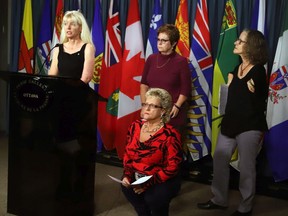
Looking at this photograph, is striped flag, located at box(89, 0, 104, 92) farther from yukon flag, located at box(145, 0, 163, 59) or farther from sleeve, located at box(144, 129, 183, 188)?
sleeve, located at box(144, 129, 183, 188)

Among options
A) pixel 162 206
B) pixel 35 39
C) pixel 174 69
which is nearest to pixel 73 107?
pixel 162 206

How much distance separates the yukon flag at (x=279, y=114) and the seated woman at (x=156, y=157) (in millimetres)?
1215

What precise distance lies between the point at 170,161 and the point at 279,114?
4.31 feet

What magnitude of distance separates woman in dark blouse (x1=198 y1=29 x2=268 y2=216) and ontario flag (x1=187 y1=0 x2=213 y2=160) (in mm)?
569

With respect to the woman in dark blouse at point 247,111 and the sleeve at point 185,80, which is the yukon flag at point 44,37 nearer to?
the sleeve at point 185,80

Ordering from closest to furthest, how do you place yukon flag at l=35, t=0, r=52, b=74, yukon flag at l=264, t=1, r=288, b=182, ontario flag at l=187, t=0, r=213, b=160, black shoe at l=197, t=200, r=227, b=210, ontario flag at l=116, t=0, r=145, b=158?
black shoe at l=197, t=200, r=227, b=210
yukon flag at l=264, t=1, r=288, b=182
ontario flag at l=187, t=0, r=213, b=160
ontario flag at l=116, t=0, r=145, b=158
yukon flag at l=35, t=0, r=52, b=74

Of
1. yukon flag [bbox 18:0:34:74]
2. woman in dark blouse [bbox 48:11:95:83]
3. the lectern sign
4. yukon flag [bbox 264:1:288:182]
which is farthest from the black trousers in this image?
yukon flag [bbox 18:0:34:74]

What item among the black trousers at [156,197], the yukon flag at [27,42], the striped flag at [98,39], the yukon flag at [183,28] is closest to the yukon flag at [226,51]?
the yukon flag at [183,28]

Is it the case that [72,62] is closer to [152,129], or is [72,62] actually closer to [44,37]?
[152,129]

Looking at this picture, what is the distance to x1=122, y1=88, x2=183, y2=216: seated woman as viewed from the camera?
2023 mm

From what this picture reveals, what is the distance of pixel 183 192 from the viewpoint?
3.13m

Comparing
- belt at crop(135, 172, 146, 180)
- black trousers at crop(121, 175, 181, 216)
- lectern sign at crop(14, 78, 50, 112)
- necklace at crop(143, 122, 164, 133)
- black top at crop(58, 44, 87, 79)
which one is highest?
black top at crop(58, 44, 87, 79)

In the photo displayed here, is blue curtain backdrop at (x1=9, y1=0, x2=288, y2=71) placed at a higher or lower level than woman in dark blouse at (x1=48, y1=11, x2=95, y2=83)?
higher

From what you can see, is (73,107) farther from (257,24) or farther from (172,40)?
(257,24)
